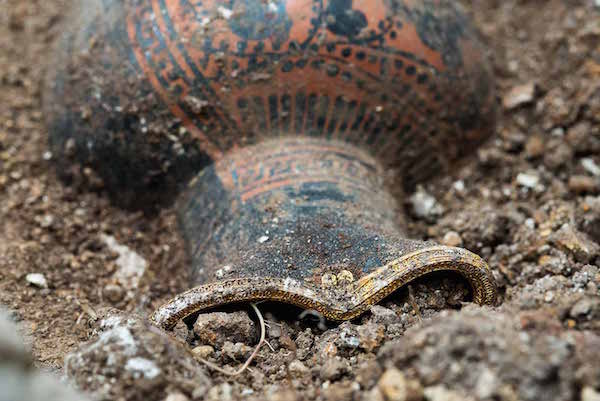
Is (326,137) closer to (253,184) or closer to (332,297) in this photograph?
(253,184)

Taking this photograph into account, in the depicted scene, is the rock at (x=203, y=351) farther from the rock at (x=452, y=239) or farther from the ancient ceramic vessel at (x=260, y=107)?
the rock at (x=452, y=239)

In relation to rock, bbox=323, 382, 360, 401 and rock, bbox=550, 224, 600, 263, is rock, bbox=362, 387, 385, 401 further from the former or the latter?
rock, bbox=550, 224, 600, 263

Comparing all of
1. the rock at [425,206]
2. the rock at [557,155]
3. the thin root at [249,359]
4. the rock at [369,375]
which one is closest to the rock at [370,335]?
the rock at [369,375]

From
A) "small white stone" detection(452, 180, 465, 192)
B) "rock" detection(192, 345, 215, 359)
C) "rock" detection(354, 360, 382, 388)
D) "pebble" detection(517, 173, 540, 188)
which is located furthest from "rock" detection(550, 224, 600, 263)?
"rock" detection(192, 345, 215, 359)

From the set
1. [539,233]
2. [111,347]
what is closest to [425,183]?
[539,233]

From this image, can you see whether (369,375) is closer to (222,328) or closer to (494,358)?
(494,358)

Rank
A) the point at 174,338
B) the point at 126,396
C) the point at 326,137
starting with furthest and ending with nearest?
the point at 326,137
the point at 174,338
the point at 126,396

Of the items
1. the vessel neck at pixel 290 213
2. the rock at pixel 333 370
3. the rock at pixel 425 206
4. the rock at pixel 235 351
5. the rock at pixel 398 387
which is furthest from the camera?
the rock at pixel 425 206
